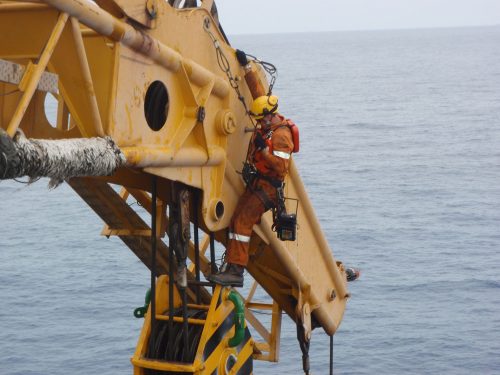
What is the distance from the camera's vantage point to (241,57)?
9.26 m

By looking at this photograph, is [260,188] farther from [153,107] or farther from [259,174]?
[153,107]

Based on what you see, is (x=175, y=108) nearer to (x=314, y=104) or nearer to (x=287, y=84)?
(x=314, y=104)

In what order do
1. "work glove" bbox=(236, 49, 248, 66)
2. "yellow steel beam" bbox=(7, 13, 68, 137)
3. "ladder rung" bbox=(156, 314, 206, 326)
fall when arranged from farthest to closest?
"work glove" bbox=(236, 49, 248, 66), "ladder rung" bbox=(156, 314, 206, 326), "yellow steel beam" bbox=(7, 13, 68, 137)

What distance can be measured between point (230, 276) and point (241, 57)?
208cm

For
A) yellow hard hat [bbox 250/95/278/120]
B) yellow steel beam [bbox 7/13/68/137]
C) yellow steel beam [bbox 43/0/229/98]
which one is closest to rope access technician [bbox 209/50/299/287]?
yellow hard hat [bbox 250/95/278/120]

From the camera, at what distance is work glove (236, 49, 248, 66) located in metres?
9.23

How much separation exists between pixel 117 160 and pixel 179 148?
1115 millimetres

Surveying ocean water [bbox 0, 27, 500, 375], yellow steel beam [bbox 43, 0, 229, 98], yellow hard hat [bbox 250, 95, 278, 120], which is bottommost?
ocean water [bbox 0, 27, 500, 375]

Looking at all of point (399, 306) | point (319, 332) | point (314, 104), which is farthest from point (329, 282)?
point (314, 104)

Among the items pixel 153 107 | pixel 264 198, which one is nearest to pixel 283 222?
pixel 264 198

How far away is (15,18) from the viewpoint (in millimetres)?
6789

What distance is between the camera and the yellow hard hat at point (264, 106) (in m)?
9.21

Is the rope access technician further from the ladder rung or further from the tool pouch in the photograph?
the ladder rung

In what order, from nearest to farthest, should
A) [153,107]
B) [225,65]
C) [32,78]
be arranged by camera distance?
[32,78]
[153,107]
[225,65]
